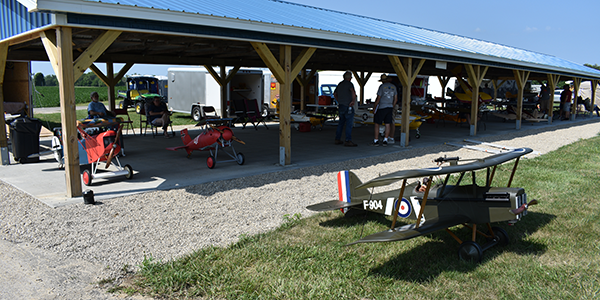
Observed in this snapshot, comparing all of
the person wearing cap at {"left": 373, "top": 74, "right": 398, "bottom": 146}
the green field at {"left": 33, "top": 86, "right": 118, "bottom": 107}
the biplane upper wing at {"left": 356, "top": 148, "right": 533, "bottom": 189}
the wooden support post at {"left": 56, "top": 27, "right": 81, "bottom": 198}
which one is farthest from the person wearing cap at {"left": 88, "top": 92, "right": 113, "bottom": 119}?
the green field at {"left": 33, "top": 86, "right": 118, "bottom": 107}

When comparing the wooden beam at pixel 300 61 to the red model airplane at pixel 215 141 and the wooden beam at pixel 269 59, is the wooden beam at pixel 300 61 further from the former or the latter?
the red model airplane at pixel 215 141

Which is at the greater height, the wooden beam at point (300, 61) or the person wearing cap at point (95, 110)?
the wooden beam at point (300, 61)

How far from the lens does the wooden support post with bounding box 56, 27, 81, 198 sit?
5.32 metres

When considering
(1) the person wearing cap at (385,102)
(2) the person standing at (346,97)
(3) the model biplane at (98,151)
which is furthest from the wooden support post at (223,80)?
(3) the model biplane at (98,151)

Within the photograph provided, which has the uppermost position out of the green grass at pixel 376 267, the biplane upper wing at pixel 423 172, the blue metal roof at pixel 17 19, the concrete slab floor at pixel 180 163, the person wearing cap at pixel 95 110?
the blue metal roof at pixel 17 19

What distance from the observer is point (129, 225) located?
4.68 metres

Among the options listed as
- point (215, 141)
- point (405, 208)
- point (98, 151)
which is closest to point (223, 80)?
point (215, 141)

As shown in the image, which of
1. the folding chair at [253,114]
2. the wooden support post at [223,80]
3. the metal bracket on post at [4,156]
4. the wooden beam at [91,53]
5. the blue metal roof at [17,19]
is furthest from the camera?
the wooden support post at [223,80]

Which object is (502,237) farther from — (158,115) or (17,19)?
(158,115)

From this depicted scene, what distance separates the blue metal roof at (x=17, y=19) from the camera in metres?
5.63

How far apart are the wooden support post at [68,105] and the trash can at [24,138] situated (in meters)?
3.26

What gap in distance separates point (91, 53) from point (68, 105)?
2.48 feet

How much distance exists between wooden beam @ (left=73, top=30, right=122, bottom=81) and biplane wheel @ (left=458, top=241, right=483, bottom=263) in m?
4.96

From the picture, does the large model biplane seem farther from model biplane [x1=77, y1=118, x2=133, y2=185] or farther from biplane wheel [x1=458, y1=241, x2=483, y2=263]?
model biplane [x1=77, y1=118, x2=133, y2=185]
